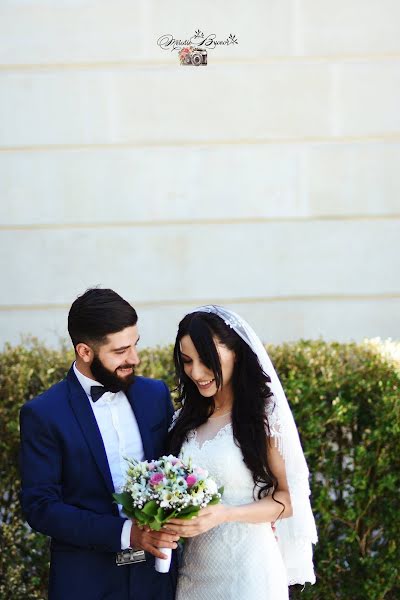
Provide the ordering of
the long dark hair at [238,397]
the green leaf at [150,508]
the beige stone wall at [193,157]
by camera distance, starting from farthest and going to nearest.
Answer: the beige stone wall at [193,157] → the long dark hair at [238,397] → the green leaf at [150,508]

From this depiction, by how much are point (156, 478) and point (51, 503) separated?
17.6 inches

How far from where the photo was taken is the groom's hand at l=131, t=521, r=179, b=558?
3553 millimetres

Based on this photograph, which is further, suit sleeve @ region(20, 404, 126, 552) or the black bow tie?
the black bow tie

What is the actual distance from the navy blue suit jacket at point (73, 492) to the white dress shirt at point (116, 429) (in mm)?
57

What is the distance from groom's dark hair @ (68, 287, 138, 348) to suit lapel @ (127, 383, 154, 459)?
0.29 m

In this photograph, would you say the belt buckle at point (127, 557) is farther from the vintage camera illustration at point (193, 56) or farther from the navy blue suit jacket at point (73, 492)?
the vintage camera illustration at point (193, 56)

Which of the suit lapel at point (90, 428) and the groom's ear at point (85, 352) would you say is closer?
the suit lapel at point (90, 428)

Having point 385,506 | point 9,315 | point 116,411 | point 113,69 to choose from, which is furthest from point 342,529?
point 113,69

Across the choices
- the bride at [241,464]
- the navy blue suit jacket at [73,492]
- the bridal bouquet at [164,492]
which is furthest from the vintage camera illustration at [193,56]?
the bridal bouquet at [164,492]

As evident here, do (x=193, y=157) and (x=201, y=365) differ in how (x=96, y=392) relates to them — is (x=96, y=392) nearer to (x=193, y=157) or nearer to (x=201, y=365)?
(x=201, y=365)

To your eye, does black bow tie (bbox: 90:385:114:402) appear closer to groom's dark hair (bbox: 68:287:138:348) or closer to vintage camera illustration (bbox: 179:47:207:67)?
groom's dark hair (bbox: 68:287:138:348)

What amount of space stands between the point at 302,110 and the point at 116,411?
386 centimetres

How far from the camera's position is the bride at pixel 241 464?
384cm

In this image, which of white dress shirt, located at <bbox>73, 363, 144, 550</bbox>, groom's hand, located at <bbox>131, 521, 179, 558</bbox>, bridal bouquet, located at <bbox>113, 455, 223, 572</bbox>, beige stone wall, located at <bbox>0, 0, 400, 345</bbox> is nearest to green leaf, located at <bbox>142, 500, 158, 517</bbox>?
bridal bouquet, located at <bbox>113, 455, 223, 572</bbox>
